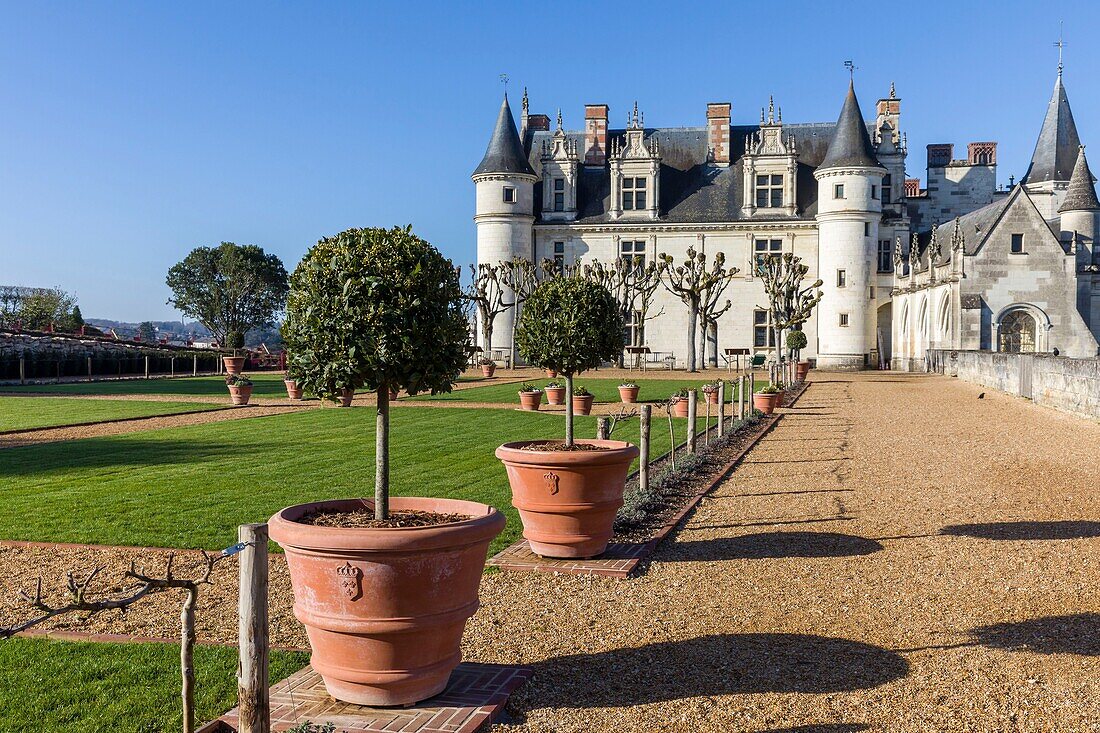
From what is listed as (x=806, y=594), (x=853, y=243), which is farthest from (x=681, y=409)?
(x=853, y=243)

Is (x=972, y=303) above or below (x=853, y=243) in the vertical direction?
below

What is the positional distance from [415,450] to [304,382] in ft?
28.7

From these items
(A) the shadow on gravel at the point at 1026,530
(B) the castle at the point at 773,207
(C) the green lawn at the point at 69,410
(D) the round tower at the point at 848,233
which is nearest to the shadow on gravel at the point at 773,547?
(A) the shadow on gravel at the point at 1026,530

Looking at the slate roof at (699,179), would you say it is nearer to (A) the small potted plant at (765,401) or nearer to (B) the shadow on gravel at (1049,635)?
(A) the small potted plant at (765,401)

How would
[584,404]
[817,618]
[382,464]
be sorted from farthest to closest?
[584,404] → [817,618] → [382,464]

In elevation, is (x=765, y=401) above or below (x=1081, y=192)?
below

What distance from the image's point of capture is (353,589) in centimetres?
412

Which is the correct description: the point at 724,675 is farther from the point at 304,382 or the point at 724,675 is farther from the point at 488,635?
the point at 304,382

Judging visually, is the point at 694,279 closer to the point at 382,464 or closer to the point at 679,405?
the point at 679,405

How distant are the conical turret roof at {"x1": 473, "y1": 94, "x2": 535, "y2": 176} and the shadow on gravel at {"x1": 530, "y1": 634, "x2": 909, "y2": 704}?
42679 millimetres

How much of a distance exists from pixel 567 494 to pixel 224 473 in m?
5.91

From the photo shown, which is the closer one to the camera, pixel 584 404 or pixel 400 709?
pixel 400 709

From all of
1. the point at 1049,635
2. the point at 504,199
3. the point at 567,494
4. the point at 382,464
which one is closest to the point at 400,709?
the point at 382,464

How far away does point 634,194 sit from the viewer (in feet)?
157
